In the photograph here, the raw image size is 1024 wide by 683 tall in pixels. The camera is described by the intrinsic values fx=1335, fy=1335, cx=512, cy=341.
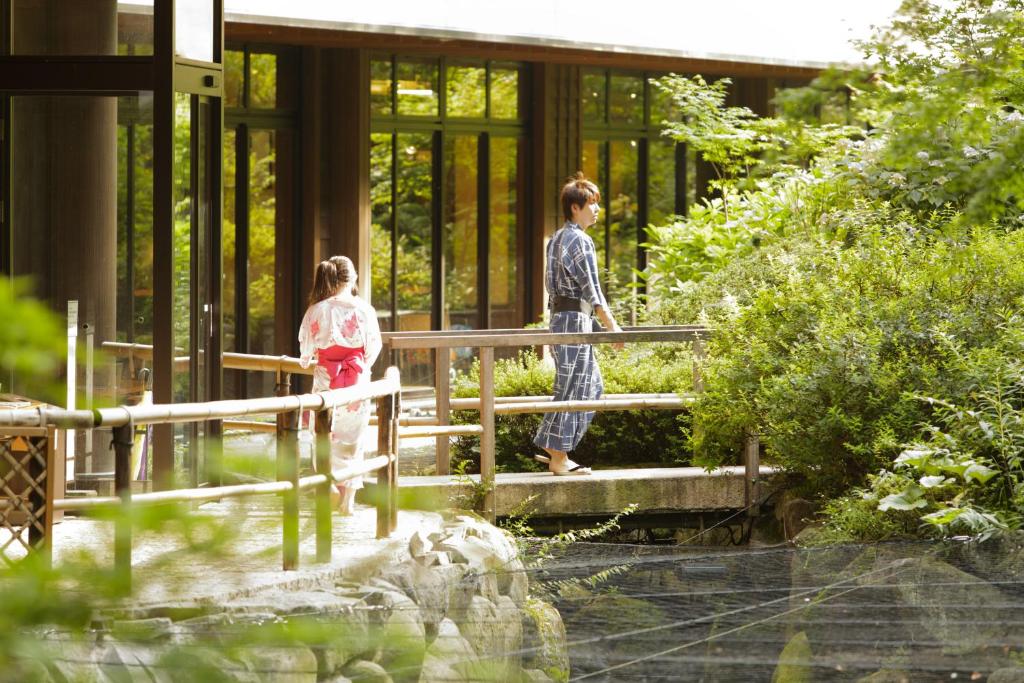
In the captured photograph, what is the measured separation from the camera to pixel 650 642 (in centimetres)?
329

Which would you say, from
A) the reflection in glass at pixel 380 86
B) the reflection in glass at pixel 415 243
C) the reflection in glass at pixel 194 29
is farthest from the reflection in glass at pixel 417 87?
the reflection in glass at pixel 194 29

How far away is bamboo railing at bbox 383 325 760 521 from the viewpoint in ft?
25.0

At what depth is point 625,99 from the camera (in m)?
15.1

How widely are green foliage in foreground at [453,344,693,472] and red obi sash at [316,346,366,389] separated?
1.60m

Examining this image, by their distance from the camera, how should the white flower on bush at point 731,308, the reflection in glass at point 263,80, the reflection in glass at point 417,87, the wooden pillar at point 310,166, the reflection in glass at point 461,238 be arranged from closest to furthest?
1. the white flower on bush at point 731,308
2. the reflection in glass at point 263,80
3. the wooden pillar at point 310,166
4. the reflection in glass at point 417,87
5. the reflection in glass at point 461,238

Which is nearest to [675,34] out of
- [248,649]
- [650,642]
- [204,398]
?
[204,398]

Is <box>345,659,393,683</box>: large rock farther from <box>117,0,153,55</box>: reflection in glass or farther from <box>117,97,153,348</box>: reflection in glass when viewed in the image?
<box>117,0,153,55</box>: reflection in glass

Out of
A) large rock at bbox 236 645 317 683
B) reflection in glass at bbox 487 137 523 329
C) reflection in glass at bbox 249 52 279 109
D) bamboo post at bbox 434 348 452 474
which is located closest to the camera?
large rock at bbox 236 645 317 683

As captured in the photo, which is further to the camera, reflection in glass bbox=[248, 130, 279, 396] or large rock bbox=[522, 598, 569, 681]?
reflection in glass bbox=[248, 130, 279, 396]

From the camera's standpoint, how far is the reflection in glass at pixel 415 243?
1397 cm

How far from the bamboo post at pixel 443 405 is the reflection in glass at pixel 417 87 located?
643 cm

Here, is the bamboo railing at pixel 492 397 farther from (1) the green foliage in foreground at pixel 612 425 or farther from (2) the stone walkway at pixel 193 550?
(2) the stone walkway at pixel 193 550

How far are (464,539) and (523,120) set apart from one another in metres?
8.98

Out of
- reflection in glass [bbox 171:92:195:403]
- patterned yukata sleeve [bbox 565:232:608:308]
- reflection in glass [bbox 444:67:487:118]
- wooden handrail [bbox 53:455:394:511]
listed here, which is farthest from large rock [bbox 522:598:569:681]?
reflection in glass [bbox 444:67:487:118]
